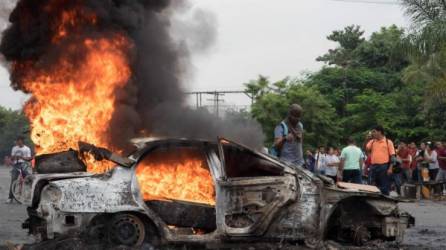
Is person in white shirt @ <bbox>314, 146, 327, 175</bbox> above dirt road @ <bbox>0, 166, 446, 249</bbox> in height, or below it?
above

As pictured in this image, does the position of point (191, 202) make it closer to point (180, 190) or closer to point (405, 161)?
point (180, 190)

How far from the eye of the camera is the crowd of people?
381 inches

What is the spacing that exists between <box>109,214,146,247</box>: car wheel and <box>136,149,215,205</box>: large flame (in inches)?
16.5

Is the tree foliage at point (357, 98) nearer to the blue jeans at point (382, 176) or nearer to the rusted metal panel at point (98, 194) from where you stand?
the blue jeans at point (382, 176)

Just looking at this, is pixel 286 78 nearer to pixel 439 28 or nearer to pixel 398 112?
pixel 398 112

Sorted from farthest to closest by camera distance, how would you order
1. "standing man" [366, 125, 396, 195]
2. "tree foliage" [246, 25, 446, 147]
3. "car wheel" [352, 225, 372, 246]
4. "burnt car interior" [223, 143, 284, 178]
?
"tree foliage" [246, 25, 446, 147]
"standing man" [366, 125, 396, 195]
"car wheel" [352, 225, 372, 246]
"burnt car interior" [223, 143, 284, 178]

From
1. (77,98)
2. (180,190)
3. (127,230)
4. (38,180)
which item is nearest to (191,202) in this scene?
(180,190)

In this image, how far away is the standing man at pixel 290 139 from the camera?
9602 millimetres

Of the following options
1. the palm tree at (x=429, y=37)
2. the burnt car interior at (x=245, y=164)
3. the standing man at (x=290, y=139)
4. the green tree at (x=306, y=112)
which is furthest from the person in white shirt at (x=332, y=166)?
the green tree at (x=306, y=112)

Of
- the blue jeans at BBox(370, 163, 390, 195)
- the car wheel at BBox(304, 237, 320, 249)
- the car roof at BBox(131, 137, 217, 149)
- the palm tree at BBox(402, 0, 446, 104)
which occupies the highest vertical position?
the palm tree at BBox(402, 0, 446, 104)

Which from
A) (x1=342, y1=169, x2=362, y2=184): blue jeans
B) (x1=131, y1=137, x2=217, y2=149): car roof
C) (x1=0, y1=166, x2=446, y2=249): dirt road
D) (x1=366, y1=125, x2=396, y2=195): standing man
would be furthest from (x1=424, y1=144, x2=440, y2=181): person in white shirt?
(x1=131, y1=137, x2=217, y2=149): car roof

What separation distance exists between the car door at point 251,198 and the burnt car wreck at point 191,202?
0.01m

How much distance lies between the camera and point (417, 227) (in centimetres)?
1130

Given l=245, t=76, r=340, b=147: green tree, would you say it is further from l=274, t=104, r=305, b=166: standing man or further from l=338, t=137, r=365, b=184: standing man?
l=274, t=104, r=305, b=166: standing man
